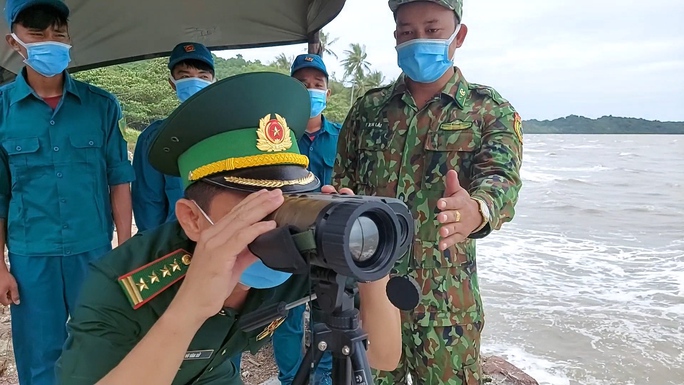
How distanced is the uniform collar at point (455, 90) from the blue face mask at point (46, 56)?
136 cm

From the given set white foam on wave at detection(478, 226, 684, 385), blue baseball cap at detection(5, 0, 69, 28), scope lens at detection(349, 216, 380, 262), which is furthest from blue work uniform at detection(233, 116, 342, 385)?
white foam on wave at detection(478, 226, 684, 385)

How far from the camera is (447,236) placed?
1.24 metres

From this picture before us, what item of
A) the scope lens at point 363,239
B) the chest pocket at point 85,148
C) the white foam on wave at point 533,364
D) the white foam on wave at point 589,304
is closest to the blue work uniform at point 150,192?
the chest pocket at point 85,148

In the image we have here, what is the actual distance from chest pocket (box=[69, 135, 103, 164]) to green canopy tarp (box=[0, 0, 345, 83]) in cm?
164

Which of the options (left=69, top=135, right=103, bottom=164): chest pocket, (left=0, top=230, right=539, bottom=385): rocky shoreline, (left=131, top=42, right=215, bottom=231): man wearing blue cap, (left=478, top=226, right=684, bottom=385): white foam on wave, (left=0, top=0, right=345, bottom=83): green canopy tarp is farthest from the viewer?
(left=478, top=226, right=684, bottom=385): white foam on wave

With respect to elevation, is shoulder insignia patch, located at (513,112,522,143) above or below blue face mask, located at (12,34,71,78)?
below

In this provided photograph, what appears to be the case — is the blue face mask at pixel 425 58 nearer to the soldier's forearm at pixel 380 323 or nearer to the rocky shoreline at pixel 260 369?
the soldier's forearm at pixel 380 323

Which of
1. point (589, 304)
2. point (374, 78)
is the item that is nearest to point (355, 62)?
point (374, 78)

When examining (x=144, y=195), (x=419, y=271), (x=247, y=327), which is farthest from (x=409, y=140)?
(x=144, y=195)

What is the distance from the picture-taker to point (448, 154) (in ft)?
Answer: 6.04

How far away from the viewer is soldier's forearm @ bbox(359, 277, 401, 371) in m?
1.28

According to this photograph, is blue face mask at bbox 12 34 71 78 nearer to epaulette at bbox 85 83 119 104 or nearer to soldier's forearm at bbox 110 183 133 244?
epaulette at bbox 85 83 119 104

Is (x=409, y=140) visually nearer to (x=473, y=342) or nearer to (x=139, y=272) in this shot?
(x=473, y=342)

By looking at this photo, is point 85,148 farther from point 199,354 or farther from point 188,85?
point 199,354
